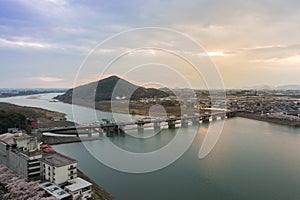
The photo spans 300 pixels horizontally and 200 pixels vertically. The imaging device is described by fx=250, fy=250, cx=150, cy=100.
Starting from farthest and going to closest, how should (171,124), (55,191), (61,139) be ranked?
1. (171,124)
2. (61,139)
3. (55,191)

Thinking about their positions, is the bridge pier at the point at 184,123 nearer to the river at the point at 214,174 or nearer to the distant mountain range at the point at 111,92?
the river at the point at 214,174

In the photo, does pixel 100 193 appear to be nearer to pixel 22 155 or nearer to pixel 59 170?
pixel 59 170

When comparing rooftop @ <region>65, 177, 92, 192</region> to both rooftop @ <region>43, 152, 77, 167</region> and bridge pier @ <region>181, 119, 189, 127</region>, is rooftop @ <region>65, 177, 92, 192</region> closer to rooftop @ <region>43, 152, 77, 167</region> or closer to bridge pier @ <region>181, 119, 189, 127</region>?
rooftop @ <region>43, 152, 77, 167</region>

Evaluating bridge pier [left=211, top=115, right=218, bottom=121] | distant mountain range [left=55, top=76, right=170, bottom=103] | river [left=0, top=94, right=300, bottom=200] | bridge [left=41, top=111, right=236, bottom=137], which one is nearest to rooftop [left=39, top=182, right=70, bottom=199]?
river [left=0, top=94, right=300, bottom=200]

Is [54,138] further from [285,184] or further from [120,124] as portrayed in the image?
[285,184]

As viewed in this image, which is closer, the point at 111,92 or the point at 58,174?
the point at 58,174

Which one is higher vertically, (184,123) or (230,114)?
(230,114)

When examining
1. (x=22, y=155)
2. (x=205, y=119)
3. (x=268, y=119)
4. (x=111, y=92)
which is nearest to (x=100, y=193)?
(x=22, y=155)
